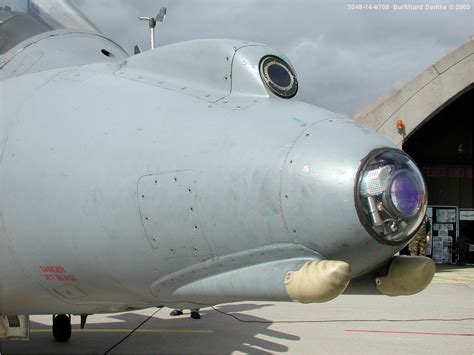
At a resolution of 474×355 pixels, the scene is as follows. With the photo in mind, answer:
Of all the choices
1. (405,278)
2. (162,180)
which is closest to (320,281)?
(405,278)

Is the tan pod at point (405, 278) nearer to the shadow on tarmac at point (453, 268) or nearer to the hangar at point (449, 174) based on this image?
the shadow on tarmac at point (453, 268)

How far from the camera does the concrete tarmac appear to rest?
7.02m

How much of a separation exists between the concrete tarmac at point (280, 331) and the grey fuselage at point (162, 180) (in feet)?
10.6

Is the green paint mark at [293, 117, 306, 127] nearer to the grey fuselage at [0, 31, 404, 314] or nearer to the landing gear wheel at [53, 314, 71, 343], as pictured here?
the grey fuselage at [0, 31, 404, 314]

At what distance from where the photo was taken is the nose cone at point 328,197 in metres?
2.77

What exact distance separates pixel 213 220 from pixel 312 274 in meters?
0.58

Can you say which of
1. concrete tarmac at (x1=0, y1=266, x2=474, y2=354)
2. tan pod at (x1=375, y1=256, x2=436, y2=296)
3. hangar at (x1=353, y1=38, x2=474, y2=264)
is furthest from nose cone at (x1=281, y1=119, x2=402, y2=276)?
hangar at (x1=353, y1=38, x2=474, y2=264)

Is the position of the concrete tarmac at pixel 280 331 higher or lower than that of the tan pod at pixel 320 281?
lower

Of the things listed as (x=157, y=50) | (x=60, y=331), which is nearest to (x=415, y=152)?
(x=60, y=331)

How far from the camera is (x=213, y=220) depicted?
9.84ft

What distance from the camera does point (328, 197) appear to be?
278 centimetres

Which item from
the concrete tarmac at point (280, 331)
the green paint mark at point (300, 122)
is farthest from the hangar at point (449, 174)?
the green paint mark at point (300, 122)

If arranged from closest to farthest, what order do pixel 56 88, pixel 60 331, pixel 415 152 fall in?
pixel 56 88 < pixel 60 331 < pixel 415 152

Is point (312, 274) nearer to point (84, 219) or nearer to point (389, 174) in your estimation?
point (389, 174)
